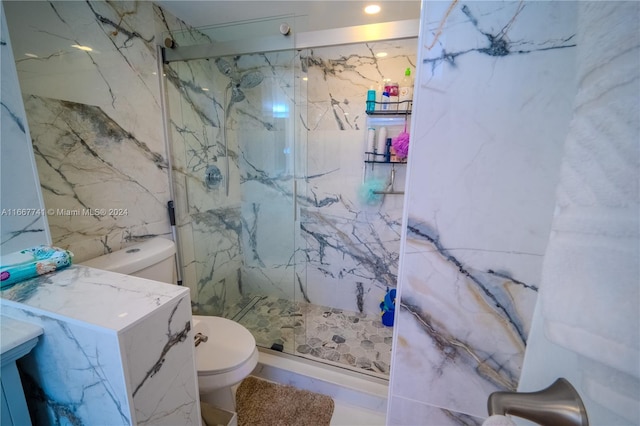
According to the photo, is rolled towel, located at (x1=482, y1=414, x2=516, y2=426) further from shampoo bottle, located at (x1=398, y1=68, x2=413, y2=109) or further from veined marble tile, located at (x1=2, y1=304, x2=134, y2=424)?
shampoo bottle, located at (x1=398, y1=68, x2=413, y2=109)

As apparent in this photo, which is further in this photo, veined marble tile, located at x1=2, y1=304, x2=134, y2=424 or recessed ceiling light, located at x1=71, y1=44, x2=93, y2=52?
recessed ceiling light, located at x1=71, y1=44, x2=93, y2=52

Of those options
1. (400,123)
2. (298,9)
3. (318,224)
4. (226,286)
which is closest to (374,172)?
(400,123)

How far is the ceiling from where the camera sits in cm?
146

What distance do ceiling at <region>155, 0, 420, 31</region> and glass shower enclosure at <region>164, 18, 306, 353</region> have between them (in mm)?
98

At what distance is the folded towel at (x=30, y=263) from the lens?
733mm

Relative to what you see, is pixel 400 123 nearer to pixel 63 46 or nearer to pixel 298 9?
pixel 298 9

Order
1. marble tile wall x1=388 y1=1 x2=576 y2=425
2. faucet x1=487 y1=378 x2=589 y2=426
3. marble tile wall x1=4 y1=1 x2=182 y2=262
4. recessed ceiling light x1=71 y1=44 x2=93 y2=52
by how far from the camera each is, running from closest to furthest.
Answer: faucet x1=487 y1=378 x2=589 y2=426 → marble tile wall x1=388 y1=1 x2=576 y2=425 → marble tile wall x1=4 y1=1 x2=182 y2=262 → recessed ceiling light x1=71 y1=44 x2=93 y2=52

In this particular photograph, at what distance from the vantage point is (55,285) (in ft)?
2.43

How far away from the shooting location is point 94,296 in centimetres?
68

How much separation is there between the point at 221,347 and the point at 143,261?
0.59m

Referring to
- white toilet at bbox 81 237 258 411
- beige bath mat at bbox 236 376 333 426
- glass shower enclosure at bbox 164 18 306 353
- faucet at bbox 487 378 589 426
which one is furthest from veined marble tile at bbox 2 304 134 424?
glass shower enclosure at bbox 164 18 306 353

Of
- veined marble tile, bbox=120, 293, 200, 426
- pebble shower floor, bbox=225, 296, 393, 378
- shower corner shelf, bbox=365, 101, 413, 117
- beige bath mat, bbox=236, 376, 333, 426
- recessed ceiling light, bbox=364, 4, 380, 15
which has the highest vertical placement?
recessed ceiling light, bbox=364, 4, 380, 15

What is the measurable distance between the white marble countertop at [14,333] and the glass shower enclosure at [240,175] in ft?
3.60

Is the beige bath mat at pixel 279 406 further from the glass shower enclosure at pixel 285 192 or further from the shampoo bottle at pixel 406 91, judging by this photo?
the shampoo bottle at pixel 406 91
